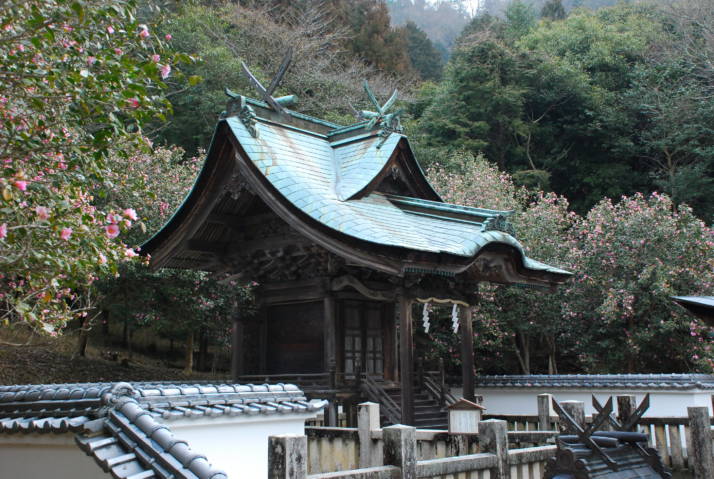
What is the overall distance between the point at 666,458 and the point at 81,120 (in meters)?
8.92

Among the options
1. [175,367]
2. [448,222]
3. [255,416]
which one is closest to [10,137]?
[255,416]

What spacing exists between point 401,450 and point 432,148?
87.0 feet

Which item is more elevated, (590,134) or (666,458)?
(590,134)

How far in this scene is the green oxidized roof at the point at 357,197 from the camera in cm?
1020

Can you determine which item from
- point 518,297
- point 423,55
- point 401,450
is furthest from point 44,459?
point 423,55

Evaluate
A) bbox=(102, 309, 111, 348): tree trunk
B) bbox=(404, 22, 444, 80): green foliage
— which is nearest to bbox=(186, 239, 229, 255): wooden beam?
bbox=(102, 309, 111, 348): tree trunk

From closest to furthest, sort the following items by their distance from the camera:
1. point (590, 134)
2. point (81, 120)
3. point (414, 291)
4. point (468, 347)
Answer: point (81, 120)
point (414, 291)
point (468, 347)
point (590, 134)

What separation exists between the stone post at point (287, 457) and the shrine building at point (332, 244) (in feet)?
18.1

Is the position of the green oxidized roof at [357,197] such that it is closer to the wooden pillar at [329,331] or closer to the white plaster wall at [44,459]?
the wooden pillar at [329,331]

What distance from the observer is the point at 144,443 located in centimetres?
Result: 421

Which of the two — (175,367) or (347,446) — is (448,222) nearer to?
(347,446)

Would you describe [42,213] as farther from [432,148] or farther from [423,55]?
[423,55]

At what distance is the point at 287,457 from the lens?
4020mm

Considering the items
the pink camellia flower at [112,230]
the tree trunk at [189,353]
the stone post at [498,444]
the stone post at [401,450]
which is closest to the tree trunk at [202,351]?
the tree trunk at [189,353]
